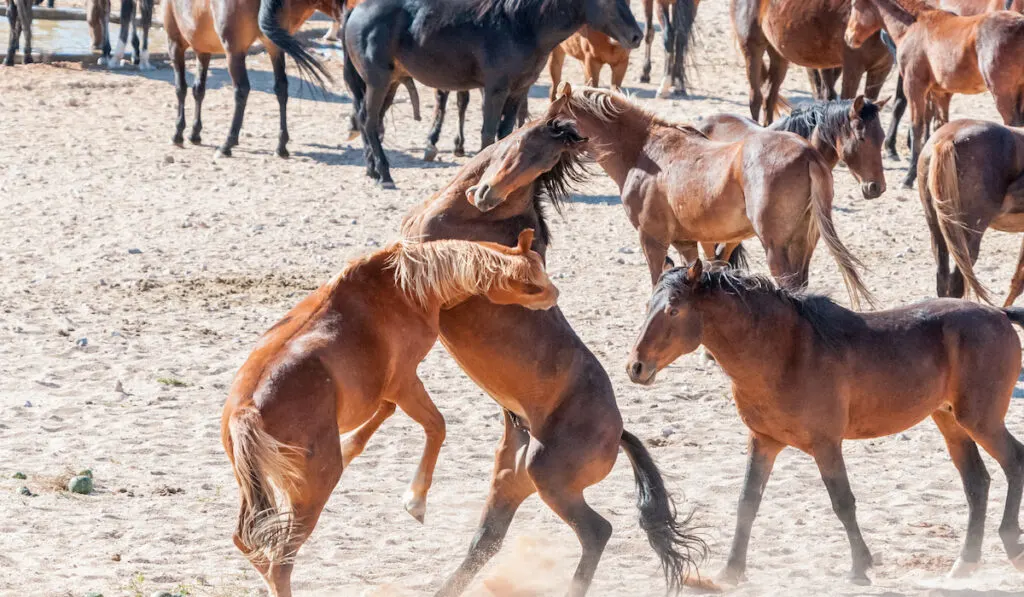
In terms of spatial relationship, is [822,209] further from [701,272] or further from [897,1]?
[897,1]

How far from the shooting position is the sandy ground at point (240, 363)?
5266 millimetres

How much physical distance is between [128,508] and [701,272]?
262 centimetres

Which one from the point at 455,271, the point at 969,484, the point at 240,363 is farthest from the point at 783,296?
the point at 240,363

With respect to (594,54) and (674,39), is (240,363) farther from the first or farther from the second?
(674,39)

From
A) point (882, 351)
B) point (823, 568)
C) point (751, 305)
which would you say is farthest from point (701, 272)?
point (823, 568)

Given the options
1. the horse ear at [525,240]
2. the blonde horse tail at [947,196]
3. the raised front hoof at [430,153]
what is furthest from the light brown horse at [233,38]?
the horse ear at [525,240]

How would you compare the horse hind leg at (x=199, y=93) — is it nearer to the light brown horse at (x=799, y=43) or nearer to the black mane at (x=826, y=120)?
the light brown horse at (x=799, y=43)

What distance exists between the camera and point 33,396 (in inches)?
277

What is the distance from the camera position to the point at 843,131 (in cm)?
818

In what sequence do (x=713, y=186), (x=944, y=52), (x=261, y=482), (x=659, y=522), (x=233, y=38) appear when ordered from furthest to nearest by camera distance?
(x=233, y=38) < (x=944, y=52) < (x=713, y=186) < (x=659, y=522) < (x=261, y=482)

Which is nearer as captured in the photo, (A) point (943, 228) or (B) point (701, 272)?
(B) point (701, 272)

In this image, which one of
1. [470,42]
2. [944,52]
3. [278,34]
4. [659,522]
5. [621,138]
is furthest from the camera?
[278,34]

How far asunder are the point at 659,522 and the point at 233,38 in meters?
10.1

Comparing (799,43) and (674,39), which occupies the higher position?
(799,43)
